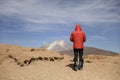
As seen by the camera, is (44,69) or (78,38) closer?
(78,38)

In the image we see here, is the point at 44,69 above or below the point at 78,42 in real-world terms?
below

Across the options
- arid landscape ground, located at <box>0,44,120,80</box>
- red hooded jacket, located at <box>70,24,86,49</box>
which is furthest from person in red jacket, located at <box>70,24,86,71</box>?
arid landscape ground, located at <box>0,44,120,80</box>

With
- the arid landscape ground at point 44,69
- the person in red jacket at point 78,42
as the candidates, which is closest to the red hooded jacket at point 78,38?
the person in red jacket at point 78,42

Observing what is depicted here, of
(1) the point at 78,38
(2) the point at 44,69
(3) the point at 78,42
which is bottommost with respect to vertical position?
(2) the point at 44,69

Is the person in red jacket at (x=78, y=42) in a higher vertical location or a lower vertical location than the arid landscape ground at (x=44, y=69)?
higher

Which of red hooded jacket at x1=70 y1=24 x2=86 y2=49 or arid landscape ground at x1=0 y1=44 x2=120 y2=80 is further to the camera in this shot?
red hooded jacket at x1=70 y1=24 x2=86 y2=49

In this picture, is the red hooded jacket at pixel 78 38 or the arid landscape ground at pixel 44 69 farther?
the red hooded jacket at pixel 78 38

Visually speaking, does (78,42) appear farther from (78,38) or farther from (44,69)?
(44,69)

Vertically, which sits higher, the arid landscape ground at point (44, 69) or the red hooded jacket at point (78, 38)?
the red hooded jacket at point (78, 38)

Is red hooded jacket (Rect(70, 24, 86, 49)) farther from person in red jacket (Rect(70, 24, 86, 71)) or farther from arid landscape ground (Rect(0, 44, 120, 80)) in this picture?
arid landscape ground (Rect(0, 44, 120, 80))

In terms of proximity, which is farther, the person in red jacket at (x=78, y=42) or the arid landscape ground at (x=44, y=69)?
the person in red jacket at (x=78, y=42)

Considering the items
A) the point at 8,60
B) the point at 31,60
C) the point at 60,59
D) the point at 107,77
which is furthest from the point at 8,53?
the point at 107,77

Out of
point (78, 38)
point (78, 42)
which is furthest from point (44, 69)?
point (78, 38)

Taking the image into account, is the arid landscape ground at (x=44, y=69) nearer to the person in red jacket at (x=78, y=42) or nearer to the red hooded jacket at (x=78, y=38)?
the person in red jacket at (x=78, y=42)
